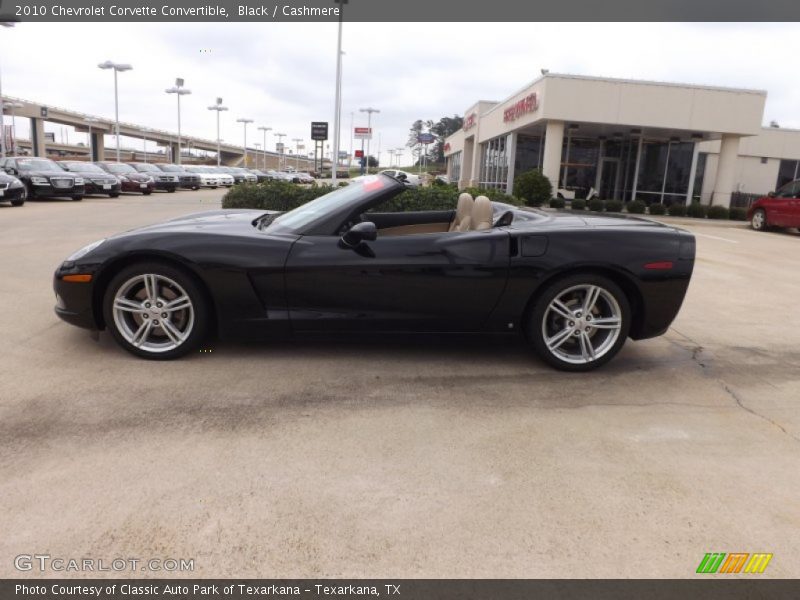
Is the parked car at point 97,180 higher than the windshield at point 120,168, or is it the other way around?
the windshield at point 120,168

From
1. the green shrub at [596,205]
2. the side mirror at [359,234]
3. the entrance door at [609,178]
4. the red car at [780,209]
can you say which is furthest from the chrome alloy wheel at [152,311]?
the entrance door at [609,178]

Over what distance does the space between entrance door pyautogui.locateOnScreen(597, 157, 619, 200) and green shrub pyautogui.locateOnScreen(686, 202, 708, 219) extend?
4.48 m

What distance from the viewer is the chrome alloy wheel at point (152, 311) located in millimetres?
4039

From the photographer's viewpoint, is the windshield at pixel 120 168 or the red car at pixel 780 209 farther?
the windshield at pixel 120 168

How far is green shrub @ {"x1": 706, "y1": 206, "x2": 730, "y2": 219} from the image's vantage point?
23.7m

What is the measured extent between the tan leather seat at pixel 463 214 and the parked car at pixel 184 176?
30.4 metres

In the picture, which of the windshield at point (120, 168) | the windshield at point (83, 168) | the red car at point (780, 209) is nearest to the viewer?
the red car at point (780, 209)

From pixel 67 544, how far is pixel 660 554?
216cm

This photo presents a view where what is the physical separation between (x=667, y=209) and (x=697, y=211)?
109cm

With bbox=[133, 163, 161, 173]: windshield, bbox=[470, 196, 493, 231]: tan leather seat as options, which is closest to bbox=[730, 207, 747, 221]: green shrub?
bbox=[470, 196, 493, 231]: tan leather seat

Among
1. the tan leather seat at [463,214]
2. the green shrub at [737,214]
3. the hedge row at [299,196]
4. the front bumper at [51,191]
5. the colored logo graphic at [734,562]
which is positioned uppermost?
the tan leather seat at [463,214]

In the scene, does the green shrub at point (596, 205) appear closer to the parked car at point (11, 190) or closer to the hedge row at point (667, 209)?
the hedge row at point (667, 209)

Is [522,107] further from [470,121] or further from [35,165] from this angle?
[35,165]

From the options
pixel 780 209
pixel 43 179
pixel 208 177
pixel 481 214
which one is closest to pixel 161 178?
pixel 208 177
